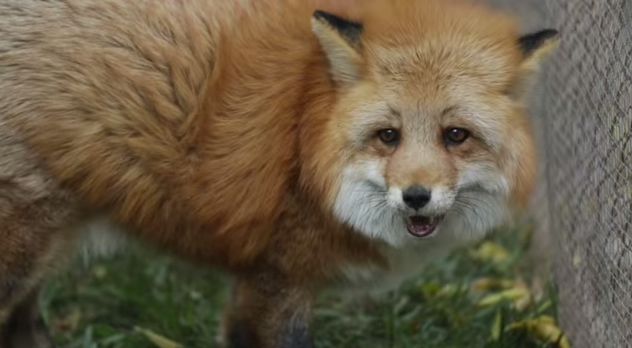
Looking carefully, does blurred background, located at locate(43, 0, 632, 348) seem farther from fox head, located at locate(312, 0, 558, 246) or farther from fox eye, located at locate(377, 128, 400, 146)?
fox eye, located at locate(377, 128, 400, 146)

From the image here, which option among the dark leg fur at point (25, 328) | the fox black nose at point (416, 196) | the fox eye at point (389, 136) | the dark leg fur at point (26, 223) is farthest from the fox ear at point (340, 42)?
the dark leg fur at point (25, 328)

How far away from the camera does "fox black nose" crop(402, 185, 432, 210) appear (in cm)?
525

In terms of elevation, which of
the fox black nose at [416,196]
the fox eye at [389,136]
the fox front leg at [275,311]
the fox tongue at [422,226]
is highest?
the fox eye at [389,136]

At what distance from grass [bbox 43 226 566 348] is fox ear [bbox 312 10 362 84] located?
1.52 metres

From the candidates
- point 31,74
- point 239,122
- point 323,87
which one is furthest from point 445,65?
point 31,74

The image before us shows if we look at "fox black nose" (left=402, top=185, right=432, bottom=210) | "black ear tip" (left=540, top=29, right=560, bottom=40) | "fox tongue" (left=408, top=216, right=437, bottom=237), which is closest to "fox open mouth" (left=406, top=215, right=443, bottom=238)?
"fox tongue" (left=408, top=216, right=437, bottom=237)

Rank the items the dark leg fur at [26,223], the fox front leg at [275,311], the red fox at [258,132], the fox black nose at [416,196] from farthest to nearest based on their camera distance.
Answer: the fox front leg at [275,311] < the dark leg fur at [26,223] < the red fox at [258,132] < the fox black nose at [416,196]

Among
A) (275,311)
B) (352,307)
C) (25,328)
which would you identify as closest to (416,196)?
(275,311)

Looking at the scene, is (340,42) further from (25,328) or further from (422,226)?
(25,328)

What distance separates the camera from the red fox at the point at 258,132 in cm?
549

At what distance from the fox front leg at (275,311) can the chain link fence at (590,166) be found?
1.38 m

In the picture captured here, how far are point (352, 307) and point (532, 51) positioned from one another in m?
2.49

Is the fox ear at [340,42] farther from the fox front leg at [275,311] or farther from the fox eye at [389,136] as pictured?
the fox front leg at [275,311]

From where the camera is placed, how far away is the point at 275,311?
603 cm
